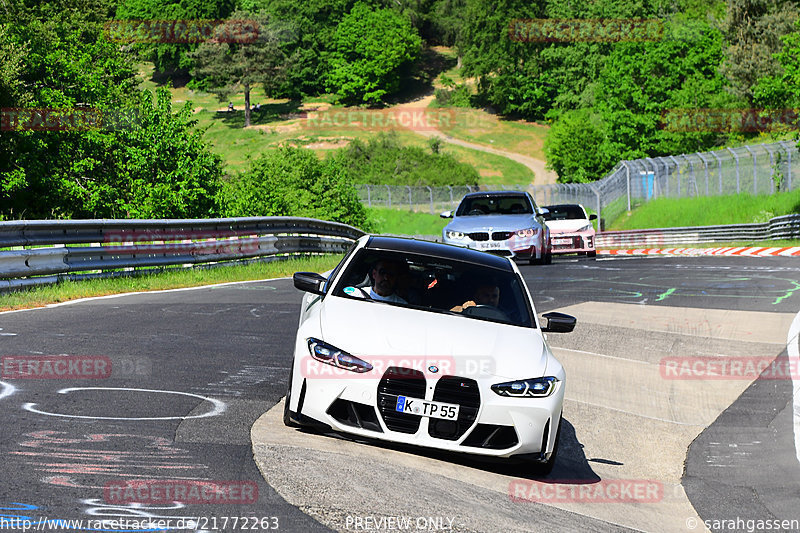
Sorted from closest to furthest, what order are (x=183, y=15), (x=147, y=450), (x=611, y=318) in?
(x=147, y=450)
(x=611, y=318)
(x=183, y=15)

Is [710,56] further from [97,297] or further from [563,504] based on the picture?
[563,504]

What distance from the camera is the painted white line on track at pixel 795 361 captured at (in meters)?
9.20

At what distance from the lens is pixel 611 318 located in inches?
567

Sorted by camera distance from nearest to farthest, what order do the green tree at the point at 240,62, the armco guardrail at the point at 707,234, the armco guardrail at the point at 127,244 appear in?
the armco guardrail at the point at 127,244
the armco guardrail at the point at 707,234
the green tree at the point at 240,62

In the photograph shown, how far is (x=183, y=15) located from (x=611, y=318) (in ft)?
509

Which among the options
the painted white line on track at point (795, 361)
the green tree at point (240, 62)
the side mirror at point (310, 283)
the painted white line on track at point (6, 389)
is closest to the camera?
the painted white line on track at point (6, 389)

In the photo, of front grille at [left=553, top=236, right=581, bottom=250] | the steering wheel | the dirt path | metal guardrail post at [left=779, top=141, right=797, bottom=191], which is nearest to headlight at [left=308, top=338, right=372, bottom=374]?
the steering wheel

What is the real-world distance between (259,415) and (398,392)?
1433 millimetres

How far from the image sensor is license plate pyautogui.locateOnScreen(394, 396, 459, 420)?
256 inches

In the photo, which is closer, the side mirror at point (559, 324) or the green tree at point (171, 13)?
the side mirror at point (559, 324)

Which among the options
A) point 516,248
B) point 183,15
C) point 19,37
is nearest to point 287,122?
point 183,15

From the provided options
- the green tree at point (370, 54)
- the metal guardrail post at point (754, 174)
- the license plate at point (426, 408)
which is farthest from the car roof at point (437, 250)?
the green tree at point (370, 54)

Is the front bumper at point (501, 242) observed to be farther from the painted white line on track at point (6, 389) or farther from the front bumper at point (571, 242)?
the painted white line on track at point (6, 389)

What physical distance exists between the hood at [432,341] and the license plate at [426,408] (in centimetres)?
20
